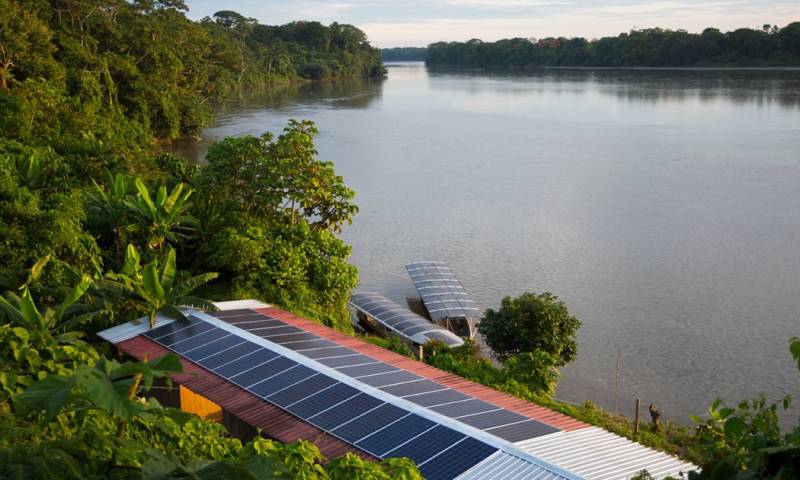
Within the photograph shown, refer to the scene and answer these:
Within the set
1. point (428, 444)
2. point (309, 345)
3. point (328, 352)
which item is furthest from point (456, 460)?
point (309, 345)

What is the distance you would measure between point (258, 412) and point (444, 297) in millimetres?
12472

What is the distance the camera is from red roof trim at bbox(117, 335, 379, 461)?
9.38m

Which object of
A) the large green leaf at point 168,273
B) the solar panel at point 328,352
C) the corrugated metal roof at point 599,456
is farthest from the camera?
the large green leaf at point 168,273

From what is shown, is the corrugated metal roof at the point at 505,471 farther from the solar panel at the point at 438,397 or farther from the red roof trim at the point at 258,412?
the solar panel at the point at 438,397

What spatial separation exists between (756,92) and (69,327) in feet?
268

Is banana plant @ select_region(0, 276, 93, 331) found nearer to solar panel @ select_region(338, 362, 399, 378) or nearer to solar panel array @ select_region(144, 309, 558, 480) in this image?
solar panel array @ select_region(144, 309, 558, 480)

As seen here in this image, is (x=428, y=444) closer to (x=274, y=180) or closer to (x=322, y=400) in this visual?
(x=322, y=400)

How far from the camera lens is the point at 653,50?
403 ft

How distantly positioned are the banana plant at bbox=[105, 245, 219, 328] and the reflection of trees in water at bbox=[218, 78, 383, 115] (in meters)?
56.8

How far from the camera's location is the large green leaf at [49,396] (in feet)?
17.7

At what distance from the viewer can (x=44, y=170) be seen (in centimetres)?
1875

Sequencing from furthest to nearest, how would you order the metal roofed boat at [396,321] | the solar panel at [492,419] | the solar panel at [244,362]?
the metal roofed boat at [396,321] → the solar panel at [244,362] → the solar panel at [492,419]

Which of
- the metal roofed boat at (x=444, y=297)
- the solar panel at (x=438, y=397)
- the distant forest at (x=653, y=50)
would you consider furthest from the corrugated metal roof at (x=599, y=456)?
the distant forest at (x=653, y=50)

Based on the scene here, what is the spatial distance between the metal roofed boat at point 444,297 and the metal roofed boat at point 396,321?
545 mm
